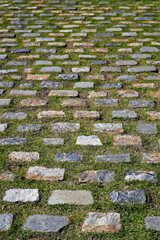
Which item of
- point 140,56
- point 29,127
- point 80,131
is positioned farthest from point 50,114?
point 140,56

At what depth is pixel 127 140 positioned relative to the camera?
247cm

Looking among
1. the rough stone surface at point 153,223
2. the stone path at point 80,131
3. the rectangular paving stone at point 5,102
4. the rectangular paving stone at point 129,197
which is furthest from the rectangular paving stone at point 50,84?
the rough stone surface at point 153,223

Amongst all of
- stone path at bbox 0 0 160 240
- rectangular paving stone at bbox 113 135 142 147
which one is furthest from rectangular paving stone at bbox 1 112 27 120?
rectangular paving stone at bbox 113 135 142 147

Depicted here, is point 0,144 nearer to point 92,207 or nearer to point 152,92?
point 92,207

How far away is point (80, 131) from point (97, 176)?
1.97 ft

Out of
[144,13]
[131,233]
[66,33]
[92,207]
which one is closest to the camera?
[131,233]

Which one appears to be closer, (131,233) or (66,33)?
(131,233)

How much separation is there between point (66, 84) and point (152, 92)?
0.97m

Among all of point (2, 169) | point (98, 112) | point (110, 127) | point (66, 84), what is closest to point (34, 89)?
point (66, 84)

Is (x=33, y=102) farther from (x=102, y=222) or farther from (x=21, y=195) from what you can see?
(x=102, y=222)

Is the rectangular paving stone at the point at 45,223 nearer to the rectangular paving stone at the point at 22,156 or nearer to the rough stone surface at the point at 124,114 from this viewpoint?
the rectangular paving stone at the point at 22,156

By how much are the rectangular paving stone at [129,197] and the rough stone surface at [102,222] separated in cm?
12

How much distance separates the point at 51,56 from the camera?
4.15 meters

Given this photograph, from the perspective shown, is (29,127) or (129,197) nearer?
(129,197)
